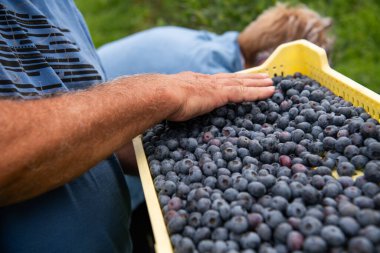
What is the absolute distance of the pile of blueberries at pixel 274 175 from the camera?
927 millimetres

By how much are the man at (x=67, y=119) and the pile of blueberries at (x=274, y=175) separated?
3.8 inches

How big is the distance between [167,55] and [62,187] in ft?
4.69

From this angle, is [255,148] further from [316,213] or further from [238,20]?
[238,20]

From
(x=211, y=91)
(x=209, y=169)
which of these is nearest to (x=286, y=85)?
(x=211, y=91)

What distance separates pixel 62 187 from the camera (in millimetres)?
1282

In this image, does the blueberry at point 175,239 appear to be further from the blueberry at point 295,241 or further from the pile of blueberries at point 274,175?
the blueberry at point 295,241

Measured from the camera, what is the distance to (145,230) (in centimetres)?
239

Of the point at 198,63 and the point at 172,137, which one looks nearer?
the point at 172,137

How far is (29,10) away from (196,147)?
677mm

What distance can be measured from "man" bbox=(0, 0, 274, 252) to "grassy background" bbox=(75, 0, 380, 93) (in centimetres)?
225

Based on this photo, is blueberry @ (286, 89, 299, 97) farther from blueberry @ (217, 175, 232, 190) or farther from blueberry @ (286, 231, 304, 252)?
blueberry @ (286, 231, 304, 252)

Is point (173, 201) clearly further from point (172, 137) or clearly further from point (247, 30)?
point (247, 30)

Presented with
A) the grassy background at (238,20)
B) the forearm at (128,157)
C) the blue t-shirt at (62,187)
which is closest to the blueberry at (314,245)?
the blue t-shirt at (62,187)

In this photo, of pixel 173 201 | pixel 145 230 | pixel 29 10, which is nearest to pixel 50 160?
pixel 173 201
